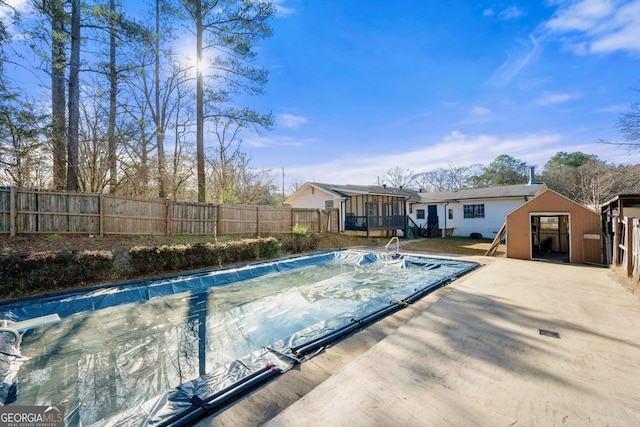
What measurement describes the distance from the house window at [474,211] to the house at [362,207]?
427 cm

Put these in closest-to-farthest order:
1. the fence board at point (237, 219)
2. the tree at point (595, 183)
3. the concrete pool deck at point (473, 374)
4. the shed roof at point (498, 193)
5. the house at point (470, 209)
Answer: the concrete pool deck at point (473, 374) < the fence board at point (237, 219) < the shed roof at point (498, 193) < the house at point (470, 209) < the tree at point (595, 183)

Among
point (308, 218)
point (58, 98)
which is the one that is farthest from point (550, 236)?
point (58, 98)

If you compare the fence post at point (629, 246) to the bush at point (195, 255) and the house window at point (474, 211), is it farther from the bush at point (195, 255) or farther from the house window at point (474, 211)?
the house window at point (474, 211)

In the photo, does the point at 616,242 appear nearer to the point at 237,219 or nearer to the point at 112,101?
the point at 237,219

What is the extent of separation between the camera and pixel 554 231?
1220cm

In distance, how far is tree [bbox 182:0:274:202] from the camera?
39.8 feet

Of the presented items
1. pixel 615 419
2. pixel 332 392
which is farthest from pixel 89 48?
pixel 615 419

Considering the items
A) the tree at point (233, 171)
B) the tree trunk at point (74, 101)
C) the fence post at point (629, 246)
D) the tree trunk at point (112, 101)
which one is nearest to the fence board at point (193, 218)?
the tree trunk at point (112, 101)

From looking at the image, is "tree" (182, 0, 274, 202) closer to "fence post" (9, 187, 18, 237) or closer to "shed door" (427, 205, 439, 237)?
"fence post" (9, 187, 18, 237)

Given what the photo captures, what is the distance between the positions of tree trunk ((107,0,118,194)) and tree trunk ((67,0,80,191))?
3.23 feet

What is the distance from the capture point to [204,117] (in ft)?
44.0

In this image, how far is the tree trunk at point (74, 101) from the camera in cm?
912

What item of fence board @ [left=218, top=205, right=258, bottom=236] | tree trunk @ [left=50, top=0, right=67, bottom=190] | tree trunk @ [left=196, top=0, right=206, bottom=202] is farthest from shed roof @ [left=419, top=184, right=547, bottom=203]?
tree trunk @ [left=50, top=0, right=67, bottom=190]

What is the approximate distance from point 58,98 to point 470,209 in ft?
75.7
